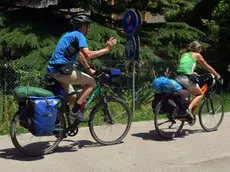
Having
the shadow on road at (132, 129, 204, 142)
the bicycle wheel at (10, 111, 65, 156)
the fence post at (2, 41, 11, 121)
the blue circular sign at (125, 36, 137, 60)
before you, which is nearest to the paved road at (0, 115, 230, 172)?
the shadow on road at (132, 129, 204, 142)

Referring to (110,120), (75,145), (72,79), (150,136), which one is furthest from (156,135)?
(72,79)

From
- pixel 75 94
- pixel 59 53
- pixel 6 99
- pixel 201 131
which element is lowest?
pixel 201 131

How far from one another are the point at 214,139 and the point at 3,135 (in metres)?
3.61

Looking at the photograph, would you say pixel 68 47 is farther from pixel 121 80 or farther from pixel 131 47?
pixel 121 80

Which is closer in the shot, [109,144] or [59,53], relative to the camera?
[59,53]

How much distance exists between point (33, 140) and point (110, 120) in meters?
1.21

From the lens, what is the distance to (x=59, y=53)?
19.8 feet

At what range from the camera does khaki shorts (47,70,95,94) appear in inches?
239

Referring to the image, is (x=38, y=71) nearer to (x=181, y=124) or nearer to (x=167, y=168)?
(x=181, y=124)

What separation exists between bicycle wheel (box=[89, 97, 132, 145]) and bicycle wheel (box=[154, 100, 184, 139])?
0.59 m

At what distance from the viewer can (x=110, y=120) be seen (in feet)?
21.8

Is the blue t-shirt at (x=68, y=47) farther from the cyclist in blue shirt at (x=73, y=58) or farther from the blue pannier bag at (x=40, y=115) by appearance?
the blue pannier bag at (x=40, y=115)

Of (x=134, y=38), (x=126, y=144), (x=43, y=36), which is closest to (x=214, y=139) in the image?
(x=126, y=144)

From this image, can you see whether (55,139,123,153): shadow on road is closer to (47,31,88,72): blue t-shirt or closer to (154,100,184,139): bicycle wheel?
(154,100,184,139): bicycle wheel
